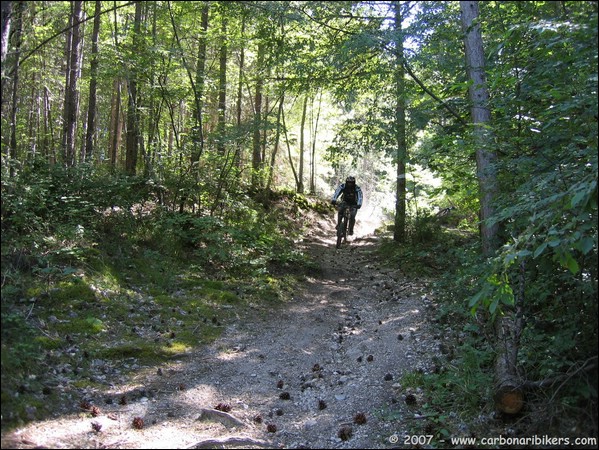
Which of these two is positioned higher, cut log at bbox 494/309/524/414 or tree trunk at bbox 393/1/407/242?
tree trunk at bbox 393/1/407/242

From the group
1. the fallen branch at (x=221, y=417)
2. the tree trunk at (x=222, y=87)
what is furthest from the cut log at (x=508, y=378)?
the tree trunk at (x=222, y=87)

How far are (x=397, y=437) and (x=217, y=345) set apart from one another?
3.25m

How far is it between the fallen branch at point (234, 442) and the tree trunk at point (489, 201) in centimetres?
225

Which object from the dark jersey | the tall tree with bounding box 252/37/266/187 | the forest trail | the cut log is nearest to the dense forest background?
the cut log

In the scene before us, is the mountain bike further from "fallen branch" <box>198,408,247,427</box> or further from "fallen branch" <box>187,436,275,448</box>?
"fallen branch" <box>187,436,275,448</box>

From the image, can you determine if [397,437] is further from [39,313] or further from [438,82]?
[438,82]

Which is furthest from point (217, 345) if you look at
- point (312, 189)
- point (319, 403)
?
point (312, 189)

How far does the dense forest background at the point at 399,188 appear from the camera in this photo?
12.6 ft

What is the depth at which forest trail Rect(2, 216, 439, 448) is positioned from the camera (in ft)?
13.1

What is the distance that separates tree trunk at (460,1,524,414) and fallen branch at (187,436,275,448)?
7.39 ft

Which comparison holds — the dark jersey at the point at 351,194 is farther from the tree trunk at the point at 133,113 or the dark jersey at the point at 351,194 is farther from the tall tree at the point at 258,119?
the tree trunk at the point at 133,113

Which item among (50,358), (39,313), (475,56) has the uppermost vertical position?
(475,56)

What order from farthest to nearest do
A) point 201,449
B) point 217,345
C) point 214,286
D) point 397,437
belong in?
point 214,286 < point 217,345 < point 397,437 < point 201,449

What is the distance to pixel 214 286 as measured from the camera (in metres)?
8.65
